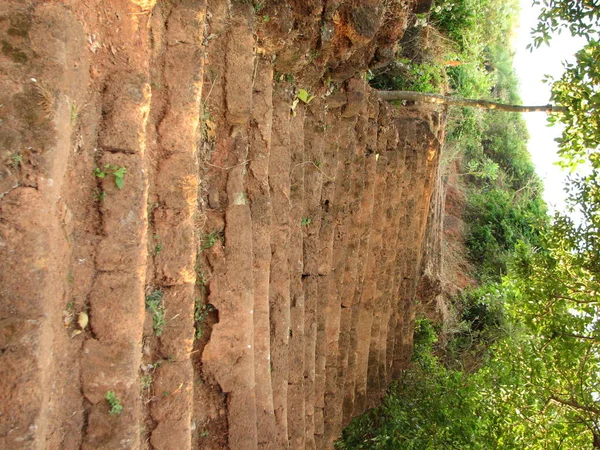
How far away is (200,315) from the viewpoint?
2.45 meters

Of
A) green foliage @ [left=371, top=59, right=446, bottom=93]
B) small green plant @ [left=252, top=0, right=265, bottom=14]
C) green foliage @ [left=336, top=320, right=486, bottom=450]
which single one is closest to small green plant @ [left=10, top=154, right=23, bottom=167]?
small green plant @ [left=252, top=0, right=265, bottom=14]

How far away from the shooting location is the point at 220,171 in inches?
103

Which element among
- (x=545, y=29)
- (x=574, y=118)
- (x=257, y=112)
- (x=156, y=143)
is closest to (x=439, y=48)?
(x=545, y=29)

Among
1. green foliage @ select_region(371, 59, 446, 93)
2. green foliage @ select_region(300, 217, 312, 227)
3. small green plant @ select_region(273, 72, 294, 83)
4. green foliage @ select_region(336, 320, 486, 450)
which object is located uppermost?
green foliage @ select_region(371, 59, 446, 93)

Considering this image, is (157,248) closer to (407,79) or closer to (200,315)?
(200,315)


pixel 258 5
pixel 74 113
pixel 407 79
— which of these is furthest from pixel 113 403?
pixel 407 79

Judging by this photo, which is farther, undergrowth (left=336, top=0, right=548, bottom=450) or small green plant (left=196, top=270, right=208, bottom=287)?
undergrowth (left=336, top=0, right=548, bottom=450)

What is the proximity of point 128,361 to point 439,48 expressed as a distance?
7230mm

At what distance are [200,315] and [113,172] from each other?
91 cm

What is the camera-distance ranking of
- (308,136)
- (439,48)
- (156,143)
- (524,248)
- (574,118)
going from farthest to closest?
(439,48), (524,248), (574,118), (308,136), (156,143)

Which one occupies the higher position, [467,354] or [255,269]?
[255,269]

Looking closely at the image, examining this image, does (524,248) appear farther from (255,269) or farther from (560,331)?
(255,269)

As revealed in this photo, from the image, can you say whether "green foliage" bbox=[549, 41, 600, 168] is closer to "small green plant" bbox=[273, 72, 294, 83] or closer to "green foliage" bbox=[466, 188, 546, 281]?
"small green plant" bbox=[273, 72, 294, 83]

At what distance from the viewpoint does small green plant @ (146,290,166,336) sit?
2.06 meters
